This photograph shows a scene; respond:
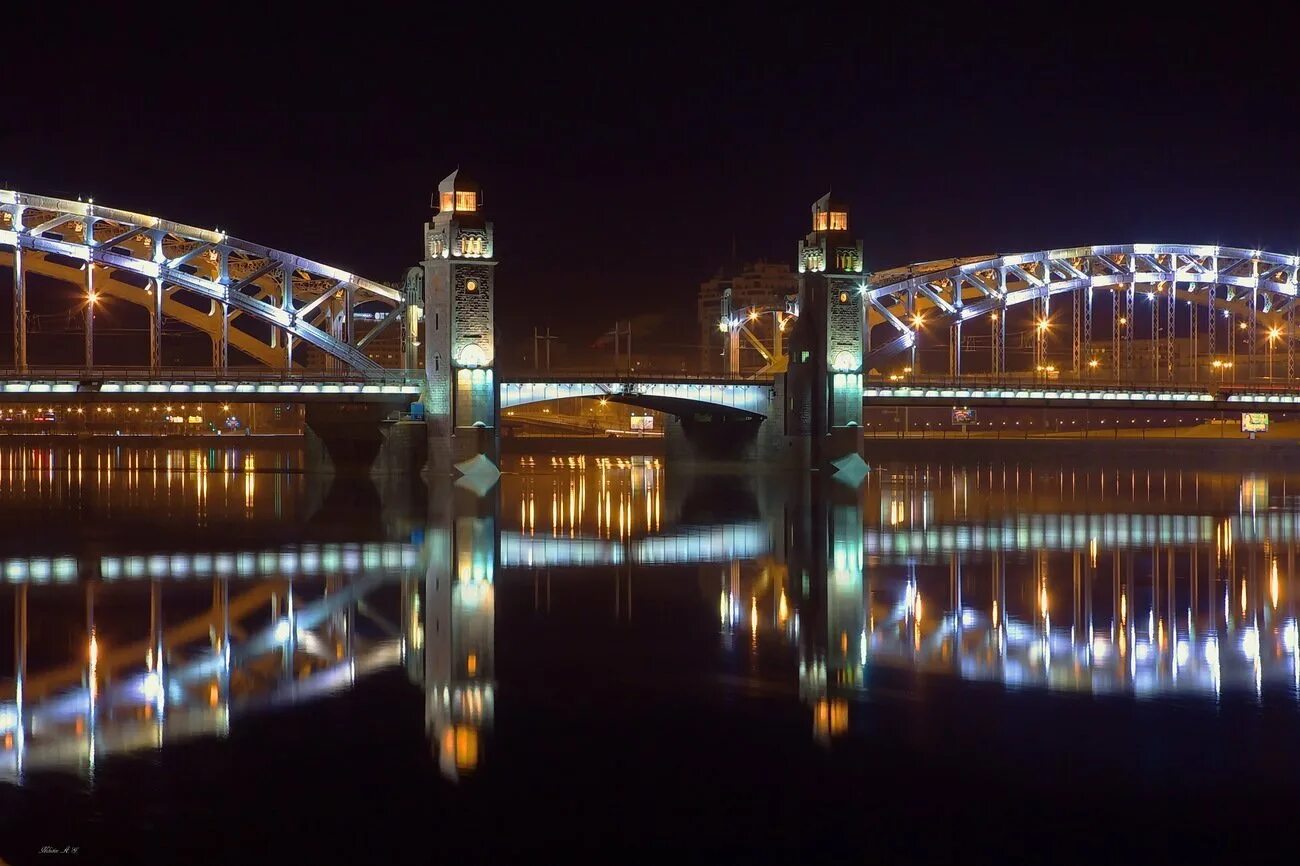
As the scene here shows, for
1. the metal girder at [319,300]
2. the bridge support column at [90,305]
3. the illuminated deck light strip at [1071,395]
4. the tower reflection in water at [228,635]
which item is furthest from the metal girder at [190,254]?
the illuminated deck light strip at [1071,395]

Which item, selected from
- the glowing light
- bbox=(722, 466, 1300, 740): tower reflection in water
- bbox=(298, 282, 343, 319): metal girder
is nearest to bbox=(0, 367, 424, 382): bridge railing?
bbox=(298, 282, 343, 319): metal girder

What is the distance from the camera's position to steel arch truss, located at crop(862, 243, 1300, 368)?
3253 inches

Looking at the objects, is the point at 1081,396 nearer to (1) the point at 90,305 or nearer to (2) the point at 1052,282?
(2) the point at 1052,282

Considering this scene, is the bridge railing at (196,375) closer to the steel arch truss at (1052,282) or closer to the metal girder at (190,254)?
the metal girder at (190,254)

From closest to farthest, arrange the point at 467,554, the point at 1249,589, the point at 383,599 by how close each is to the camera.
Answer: the point at 383,599 < the point at 1249,589 < the point at 467,554

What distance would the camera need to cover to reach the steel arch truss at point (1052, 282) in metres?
82.6

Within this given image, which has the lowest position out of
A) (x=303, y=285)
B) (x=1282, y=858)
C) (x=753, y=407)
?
(x=1282, y=858)

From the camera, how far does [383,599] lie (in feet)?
89.9

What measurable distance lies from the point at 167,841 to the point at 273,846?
0.87m

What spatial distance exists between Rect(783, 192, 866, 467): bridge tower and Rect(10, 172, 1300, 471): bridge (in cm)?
8

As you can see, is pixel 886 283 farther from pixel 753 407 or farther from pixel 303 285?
pixel 303 285

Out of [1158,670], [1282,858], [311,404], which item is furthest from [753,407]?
[1282,858]

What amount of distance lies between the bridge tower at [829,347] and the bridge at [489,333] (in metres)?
0.08

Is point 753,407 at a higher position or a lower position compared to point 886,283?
lower
